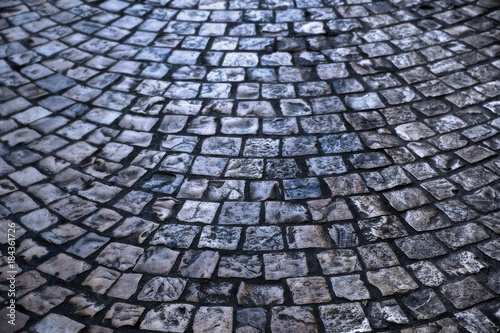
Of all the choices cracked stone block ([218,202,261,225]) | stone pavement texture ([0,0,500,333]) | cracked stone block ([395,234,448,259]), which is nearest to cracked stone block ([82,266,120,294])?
stone pavement texture ([0,0,500,333])

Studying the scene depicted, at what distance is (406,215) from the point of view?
2955 mm

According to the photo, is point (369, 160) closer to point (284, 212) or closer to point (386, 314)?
point (284, 212)

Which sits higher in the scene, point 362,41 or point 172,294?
point 362,41

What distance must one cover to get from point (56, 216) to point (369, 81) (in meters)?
2.60

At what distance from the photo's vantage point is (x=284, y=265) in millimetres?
2713

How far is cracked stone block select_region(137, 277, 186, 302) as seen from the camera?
256cm

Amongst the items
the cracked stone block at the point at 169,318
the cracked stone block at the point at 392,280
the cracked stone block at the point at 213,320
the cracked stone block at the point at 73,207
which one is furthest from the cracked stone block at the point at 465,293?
the cracked stone block at the point at 73,207

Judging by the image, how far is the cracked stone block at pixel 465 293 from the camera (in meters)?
2.49

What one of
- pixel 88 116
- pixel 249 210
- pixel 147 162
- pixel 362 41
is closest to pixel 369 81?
pixel 362 41

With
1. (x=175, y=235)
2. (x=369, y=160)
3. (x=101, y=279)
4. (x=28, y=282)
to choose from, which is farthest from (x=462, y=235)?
(x=28, y=282)

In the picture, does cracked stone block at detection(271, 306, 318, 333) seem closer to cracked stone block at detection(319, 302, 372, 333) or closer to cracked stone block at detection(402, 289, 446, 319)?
cracked stone block at detection(319, 302, 372, 333)

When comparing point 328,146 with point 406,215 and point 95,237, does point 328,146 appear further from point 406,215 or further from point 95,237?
point 95,237

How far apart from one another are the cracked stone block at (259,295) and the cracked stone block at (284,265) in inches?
3.0

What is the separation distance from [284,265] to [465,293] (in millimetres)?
957
